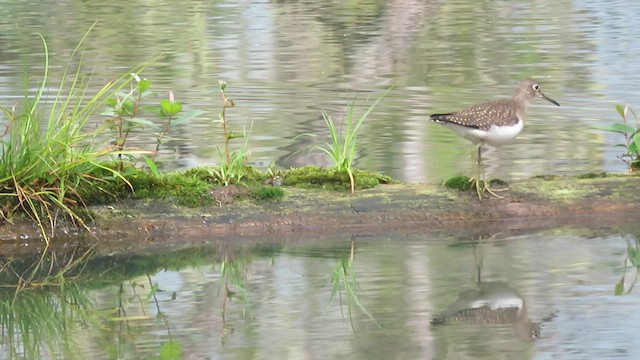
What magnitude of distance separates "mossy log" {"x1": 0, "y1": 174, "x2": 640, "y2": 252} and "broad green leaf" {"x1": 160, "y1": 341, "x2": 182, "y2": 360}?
214 centimetres

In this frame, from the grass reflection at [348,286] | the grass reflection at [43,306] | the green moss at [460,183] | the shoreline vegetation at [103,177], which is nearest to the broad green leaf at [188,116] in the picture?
the shoreline vegetation at [103,177]

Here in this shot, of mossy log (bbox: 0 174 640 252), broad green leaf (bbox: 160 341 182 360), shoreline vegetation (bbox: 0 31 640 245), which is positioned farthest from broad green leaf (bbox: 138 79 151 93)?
broad green leaf (bbox: 160 341 182 360)

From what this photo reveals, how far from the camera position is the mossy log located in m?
8.77

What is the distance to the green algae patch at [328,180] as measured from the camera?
9.07 meters

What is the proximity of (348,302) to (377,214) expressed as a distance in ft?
4.98

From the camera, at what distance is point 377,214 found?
8.94m

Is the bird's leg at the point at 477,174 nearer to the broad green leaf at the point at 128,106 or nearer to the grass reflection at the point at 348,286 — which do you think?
the grass reflection at the point at 348,286

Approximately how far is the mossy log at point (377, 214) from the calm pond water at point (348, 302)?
0.14 metres

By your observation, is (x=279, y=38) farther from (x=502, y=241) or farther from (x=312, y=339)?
(x=312, y=339)

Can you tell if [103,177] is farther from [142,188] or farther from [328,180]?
[328,180]

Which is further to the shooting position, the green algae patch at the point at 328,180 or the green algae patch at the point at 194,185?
the green algae patch at the point at 328,180

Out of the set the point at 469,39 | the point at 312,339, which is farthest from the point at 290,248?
the point at 469,39

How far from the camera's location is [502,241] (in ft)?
28.8

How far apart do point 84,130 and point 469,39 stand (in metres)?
8.83
